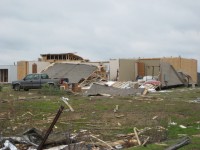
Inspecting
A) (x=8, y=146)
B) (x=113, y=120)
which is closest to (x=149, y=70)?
(x=113, y=120)

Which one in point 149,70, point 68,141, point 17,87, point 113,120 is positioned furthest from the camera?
point 149,70

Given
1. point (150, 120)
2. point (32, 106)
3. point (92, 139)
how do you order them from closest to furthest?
point (92, 139) < point (150, 120) < point (32, 106)

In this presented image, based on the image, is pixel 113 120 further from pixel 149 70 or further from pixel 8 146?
pixel 149 70

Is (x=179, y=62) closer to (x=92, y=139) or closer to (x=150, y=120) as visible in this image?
(x=150, y=120)

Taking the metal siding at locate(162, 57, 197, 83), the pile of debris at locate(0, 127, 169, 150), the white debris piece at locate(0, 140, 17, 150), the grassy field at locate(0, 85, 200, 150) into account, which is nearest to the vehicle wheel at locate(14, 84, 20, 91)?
the grassy field at locate(0, 85, 200, 150)

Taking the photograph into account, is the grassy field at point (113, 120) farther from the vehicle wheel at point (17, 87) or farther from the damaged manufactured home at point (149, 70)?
the damaged manufactured home at point (149, 70)

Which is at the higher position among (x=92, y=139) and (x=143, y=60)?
(x=143, y=60)

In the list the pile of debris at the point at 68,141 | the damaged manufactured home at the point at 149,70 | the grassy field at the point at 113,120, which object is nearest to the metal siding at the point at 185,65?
the damaged manufactured home at the point at 149,70

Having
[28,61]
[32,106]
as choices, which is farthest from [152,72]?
[32,106]

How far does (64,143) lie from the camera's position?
12.4 m

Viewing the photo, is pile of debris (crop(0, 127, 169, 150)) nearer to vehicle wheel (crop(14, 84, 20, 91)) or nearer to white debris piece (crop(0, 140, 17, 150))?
white debris piece (crop(0, 140, 17, 150))

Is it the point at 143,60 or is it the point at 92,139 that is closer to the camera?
the point at 92,139

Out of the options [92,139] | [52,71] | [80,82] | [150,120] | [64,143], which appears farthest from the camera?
[52,71]

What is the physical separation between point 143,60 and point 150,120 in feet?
129
